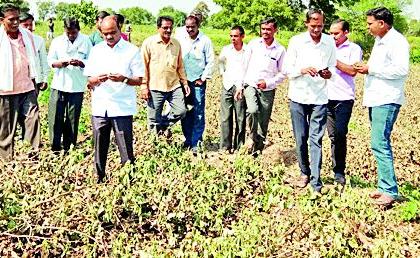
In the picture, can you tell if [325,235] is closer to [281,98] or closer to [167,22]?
[167,22]

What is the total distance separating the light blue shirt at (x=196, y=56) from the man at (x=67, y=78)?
1.20m

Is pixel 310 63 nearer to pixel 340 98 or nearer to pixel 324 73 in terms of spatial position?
pixel 324 73

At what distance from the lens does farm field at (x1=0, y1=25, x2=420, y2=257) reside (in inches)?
154

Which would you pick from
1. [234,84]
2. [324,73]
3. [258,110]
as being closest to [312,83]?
[324,73]

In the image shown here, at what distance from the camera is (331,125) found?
619cm

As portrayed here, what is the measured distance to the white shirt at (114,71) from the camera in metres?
5.38

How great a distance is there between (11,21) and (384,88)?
3.76 meters

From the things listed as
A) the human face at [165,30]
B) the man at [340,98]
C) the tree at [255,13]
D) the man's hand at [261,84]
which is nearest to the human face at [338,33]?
the man at [340,98]

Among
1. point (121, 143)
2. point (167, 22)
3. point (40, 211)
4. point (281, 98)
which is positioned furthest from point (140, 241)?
point (281, 98)

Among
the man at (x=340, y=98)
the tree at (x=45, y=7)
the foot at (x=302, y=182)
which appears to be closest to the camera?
the foot at (x=302, y=182)

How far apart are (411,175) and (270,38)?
2.33m

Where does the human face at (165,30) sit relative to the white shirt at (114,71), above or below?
above

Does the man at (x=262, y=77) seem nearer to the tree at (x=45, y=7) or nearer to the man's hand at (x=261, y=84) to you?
the man's hand at (x=261, y=84)

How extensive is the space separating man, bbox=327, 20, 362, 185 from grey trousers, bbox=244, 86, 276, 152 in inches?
37.0
